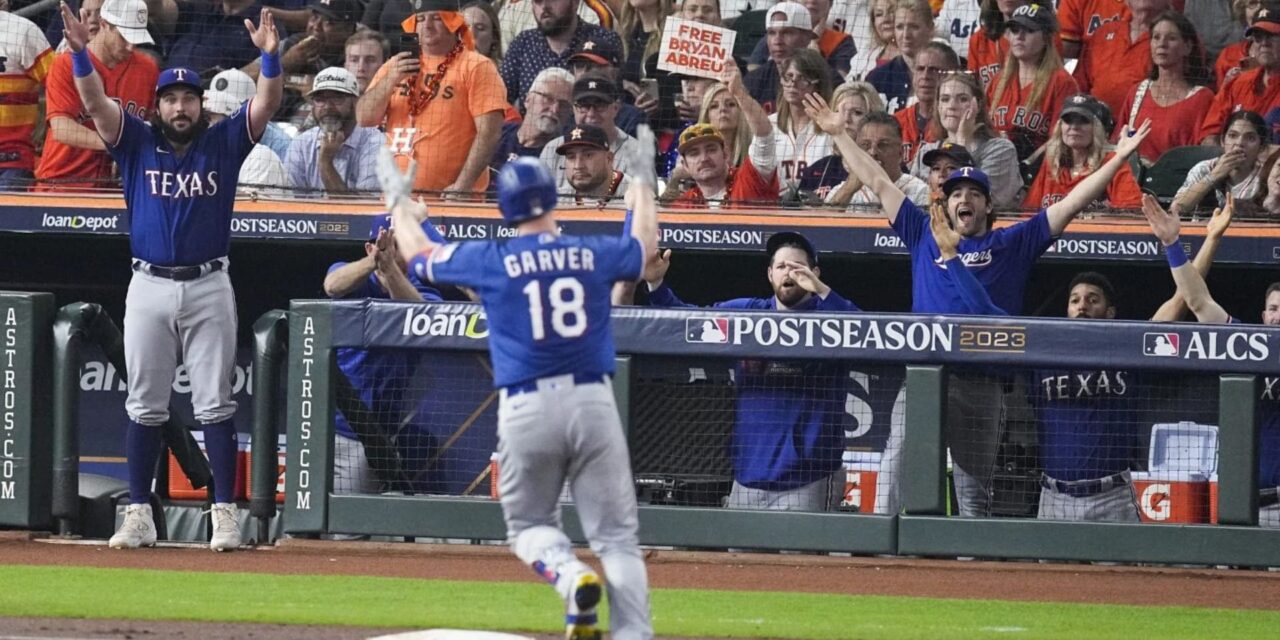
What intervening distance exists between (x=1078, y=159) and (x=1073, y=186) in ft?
0.46

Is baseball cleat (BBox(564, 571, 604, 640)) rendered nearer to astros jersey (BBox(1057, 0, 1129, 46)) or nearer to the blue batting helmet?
the blue batting helmet

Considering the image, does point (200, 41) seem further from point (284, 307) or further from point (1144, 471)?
point (1144, 471)

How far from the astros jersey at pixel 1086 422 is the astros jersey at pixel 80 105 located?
5.14 meters

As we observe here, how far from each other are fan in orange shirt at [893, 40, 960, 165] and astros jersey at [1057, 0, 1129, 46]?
45.4 inches

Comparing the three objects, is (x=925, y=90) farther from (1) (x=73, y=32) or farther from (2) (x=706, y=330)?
(1) (x=73, y=32)

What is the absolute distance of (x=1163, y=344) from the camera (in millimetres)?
7277

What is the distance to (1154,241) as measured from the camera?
863 centimetres

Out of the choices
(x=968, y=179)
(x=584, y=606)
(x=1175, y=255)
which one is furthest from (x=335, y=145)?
(x=584, y=606)

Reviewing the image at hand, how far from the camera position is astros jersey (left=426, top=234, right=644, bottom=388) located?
4.77 meters

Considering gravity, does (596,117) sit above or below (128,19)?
below

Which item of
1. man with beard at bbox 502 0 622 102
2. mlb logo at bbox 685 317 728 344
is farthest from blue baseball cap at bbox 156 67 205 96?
man with beard at bbox 502 0 622 102

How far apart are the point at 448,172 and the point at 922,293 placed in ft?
9.73

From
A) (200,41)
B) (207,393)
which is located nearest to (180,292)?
(207,393)

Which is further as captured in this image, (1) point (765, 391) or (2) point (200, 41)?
(2) point (200, 41)
